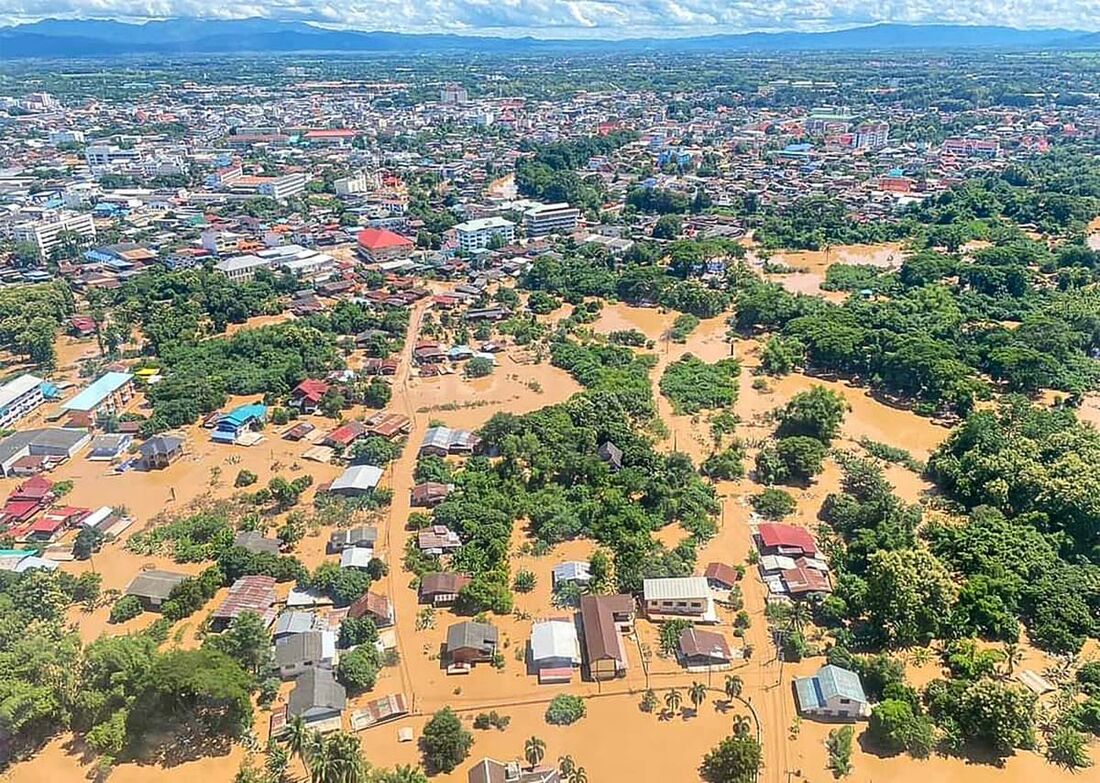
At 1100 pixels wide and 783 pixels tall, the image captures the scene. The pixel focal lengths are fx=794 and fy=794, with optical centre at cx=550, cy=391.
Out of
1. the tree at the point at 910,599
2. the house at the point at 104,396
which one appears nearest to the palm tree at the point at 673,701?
the tree at the point at 910,599

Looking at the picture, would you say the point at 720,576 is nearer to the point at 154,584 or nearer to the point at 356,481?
the point at 356,481

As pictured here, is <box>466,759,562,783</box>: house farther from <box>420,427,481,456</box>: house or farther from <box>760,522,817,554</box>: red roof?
<box>420,427,481,456</box>: house

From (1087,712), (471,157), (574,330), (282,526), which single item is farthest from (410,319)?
(471,157)

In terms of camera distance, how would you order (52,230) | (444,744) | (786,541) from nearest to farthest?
(444,744)
(786,541)
(52,230)

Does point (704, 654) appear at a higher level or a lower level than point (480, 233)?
higher

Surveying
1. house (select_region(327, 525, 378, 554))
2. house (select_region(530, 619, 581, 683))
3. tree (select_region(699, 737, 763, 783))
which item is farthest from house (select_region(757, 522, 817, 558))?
house (select_region(327, 525, 378, 554))

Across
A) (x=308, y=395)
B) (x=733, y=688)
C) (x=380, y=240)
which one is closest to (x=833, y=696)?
(x=733, y=688)
